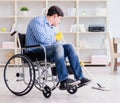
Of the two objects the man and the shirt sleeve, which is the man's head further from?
the shirt sleeve

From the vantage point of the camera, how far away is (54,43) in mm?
3598

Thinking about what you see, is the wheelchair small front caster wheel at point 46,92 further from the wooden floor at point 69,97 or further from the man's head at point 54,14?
the man's head at point 54,14

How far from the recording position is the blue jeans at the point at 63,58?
3.24 metres

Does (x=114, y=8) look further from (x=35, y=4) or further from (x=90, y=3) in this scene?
(x=35, y=4)

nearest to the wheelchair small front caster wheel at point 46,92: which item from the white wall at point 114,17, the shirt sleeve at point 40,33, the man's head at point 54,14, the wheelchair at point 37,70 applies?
the wheelchair at point 37,70

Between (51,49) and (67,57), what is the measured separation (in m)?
0.24

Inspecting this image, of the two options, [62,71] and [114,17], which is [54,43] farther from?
[114,17]

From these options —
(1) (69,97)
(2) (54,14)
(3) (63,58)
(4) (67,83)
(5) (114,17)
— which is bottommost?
(1) (69,97)

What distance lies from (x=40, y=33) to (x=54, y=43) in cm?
23

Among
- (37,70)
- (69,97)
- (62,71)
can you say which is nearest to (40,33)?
(37,70)

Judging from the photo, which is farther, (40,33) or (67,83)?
(40,33)

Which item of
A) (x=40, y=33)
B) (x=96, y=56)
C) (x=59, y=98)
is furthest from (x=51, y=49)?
(x=96, y=56)

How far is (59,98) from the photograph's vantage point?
3393 mm

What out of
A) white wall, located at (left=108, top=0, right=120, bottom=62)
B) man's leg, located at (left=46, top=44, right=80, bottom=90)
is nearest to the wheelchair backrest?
man's leg, located at (left=46, top=44, right=80, bottom=90)
